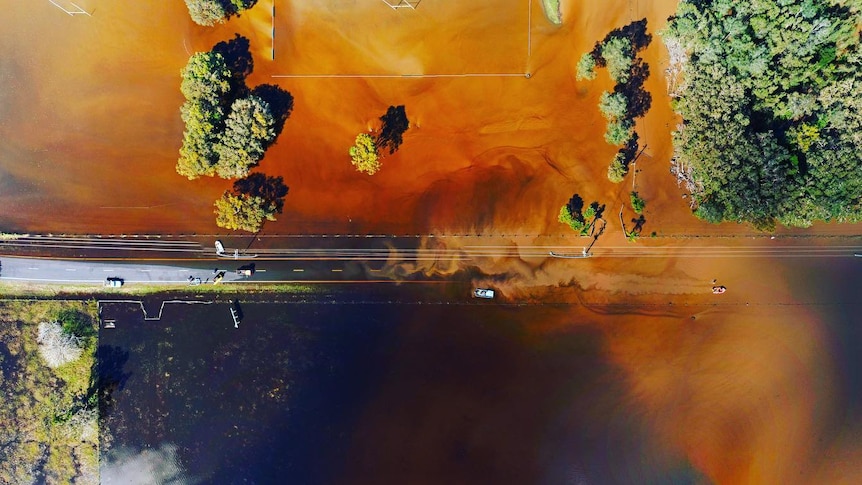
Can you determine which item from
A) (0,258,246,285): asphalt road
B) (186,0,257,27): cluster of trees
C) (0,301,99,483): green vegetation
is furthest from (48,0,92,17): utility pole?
(0,301,99,483): green vegetation

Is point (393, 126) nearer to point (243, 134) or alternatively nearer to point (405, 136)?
point (405, 136)

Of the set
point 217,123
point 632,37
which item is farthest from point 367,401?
point 632,37

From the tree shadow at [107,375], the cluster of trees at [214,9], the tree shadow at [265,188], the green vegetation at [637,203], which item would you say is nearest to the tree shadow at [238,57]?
the cluster of trees at [214,9]

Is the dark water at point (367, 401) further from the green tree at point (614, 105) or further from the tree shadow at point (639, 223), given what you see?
the green tree at point (614, 105)

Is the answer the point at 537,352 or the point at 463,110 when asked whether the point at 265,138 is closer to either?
the point at 463,110

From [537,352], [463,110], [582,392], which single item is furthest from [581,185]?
[582,392]

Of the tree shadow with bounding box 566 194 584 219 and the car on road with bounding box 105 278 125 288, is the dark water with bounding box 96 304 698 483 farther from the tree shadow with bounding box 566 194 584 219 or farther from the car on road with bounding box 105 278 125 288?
the tree shadow with bounding box 566 194 584 219
